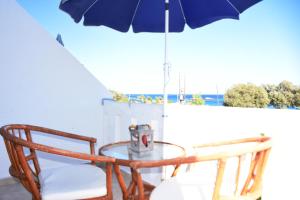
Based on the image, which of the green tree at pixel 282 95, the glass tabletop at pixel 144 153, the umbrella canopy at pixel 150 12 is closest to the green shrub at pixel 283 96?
the green tree at pixel 282 95

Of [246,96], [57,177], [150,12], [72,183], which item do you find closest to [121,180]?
[72,183]

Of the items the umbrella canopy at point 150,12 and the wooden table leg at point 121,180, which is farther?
the umbrella canopy at point 150,12

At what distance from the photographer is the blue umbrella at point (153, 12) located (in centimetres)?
215

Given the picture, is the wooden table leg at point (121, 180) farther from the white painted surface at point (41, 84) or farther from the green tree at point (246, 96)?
the green tree at point (246, 96)

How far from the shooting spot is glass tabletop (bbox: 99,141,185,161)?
1866 millimetres

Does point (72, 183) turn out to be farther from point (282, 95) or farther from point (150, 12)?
point (282, 95)

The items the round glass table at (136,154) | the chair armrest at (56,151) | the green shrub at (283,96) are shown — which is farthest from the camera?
the green shrub at (283,96)

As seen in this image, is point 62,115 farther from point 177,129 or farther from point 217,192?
point 217,192

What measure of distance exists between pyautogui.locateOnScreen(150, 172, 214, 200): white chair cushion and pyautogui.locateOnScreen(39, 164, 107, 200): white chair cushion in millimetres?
351

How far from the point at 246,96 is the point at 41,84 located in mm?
20708

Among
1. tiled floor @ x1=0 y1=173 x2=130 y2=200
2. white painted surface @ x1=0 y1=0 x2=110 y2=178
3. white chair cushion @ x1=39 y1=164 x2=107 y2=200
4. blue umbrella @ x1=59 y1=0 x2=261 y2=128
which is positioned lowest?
tiled floor @ x1=0 y1=173 x2=130 y2=200

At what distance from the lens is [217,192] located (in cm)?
130

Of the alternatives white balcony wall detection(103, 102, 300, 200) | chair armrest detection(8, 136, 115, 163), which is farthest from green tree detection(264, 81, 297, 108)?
chair armrest detection(8, 136, 115, 163)

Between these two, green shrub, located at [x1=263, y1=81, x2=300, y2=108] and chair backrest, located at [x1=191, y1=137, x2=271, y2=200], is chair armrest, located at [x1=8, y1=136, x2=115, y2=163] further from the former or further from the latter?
green shrub, located at [x1=263, y1=81, x2=300, y2=108]
